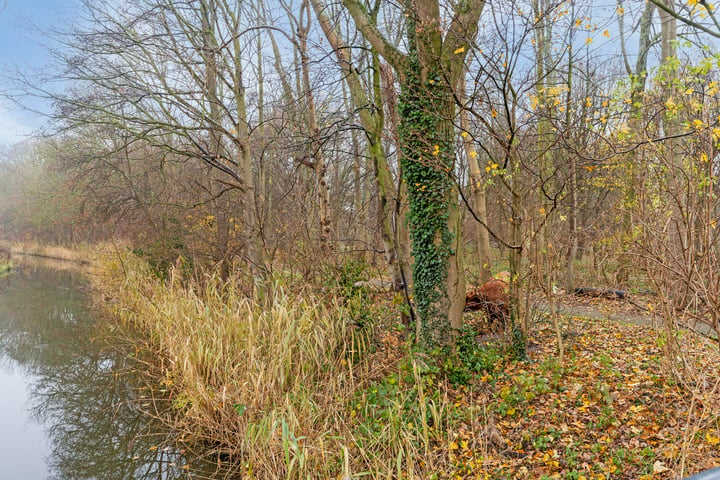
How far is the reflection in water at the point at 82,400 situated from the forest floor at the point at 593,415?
3.44m

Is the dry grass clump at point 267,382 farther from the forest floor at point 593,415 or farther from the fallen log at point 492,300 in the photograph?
the fallen log at point 492,300

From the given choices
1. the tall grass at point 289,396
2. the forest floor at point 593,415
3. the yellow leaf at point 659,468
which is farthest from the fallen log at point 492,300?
the yellow leaf at point 659,468

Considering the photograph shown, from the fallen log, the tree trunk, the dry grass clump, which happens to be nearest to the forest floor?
the fallen log

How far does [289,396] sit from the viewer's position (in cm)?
492

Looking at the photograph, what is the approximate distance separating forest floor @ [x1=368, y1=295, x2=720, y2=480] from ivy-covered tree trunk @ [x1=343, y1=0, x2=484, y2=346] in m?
0.99

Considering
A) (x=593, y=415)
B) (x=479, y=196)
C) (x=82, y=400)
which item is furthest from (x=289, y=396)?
(x=479, y=196)

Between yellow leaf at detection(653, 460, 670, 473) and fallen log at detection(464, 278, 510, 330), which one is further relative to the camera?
fallen log at detection(464, 278, 510, 330)

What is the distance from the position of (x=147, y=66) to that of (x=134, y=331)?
607 cm

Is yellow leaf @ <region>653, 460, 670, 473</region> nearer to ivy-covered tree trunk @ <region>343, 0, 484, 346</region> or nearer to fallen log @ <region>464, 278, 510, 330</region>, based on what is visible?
ivy-covered tree trunk @ <region>343, 0, 484, 346</region>

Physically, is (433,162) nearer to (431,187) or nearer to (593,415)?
(431,187)

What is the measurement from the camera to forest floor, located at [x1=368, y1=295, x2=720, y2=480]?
3.42 meters

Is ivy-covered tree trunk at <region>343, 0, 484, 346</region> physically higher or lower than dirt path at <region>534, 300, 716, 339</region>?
higher

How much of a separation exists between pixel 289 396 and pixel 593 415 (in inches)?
126

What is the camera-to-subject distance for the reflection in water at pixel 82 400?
208 inches
